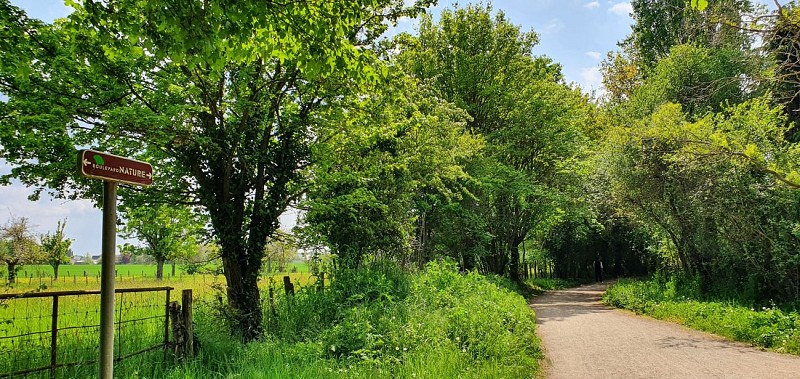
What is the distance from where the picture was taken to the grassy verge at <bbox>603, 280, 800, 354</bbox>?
932 cm

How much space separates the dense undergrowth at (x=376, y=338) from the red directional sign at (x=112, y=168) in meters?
3.05

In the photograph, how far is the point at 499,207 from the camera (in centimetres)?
2447

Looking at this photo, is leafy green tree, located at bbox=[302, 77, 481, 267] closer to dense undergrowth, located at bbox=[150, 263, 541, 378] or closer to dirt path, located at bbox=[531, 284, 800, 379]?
dense undergrowth, located at bbox=[150, 263, 541, 378]

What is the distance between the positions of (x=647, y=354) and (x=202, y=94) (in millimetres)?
9520

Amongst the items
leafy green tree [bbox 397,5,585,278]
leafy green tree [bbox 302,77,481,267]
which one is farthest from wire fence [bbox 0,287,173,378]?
leafy green tree [bbox 397,5,585,278]

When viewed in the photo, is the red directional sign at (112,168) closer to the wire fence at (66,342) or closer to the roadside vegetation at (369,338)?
the wire fence at (66,342)

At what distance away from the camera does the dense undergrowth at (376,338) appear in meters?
6.24

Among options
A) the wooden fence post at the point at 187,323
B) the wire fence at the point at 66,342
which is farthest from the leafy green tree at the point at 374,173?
the wire fence at the point at 66,342

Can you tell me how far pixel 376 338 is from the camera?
295 inches

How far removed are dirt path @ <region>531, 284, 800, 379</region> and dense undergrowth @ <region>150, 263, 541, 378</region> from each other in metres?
0.77

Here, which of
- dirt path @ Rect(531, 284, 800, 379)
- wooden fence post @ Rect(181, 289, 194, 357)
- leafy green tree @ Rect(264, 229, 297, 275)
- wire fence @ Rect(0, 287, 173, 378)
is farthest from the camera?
leafy green tree @ Rect(264, 229, 297, 275)

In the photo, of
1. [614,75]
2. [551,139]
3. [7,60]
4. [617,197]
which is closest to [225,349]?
[7,60]

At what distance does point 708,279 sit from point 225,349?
15.3 meters

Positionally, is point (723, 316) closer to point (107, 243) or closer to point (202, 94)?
point (202, 94)
